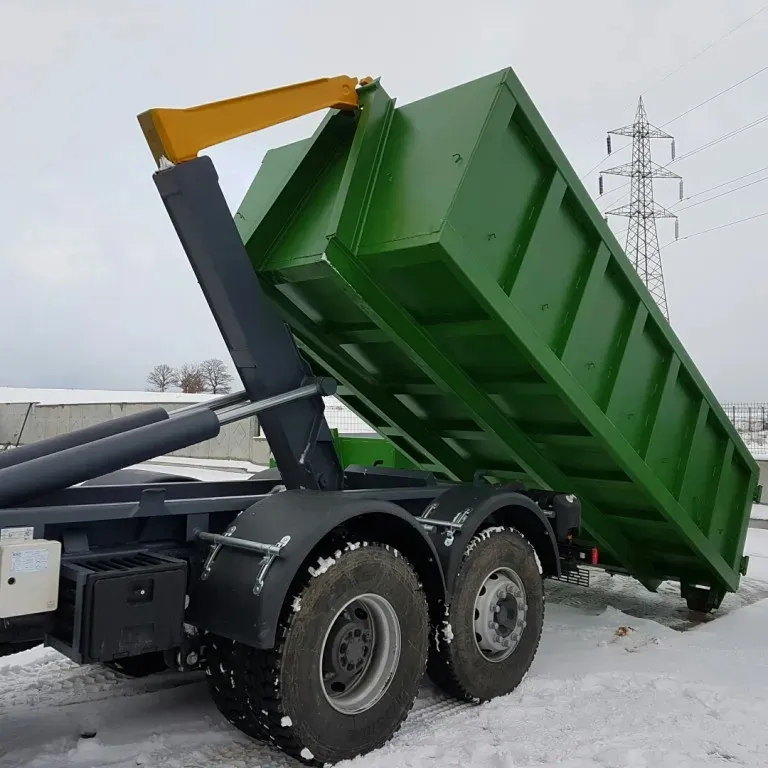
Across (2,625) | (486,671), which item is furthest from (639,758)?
(2,625)

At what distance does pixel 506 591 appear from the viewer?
439cm

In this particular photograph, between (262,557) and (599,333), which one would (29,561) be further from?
(599,333)

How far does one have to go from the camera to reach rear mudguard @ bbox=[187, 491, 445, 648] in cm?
312

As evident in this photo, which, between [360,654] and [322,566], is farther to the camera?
[360,654]

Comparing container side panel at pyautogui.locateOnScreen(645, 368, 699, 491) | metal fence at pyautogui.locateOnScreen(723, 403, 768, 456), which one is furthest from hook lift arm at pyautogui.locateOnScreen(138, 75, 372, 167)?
metal fence at pyautogui.locateOnScreen(723, 403, 768, 456)

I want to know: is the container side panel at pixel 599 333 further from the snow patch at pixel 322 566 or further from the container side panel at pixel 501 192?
the snow patch at pixel 322 566

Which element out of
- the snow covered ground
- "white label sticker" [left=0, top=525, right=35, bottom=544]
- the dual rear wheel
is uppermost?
"white label sticker" [left=0, top=525, right=35, bottom=544]

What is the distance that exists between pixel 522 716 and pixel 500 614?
1.91ft

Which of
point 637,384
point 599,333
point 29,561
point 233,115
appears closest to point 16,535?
point 29,561

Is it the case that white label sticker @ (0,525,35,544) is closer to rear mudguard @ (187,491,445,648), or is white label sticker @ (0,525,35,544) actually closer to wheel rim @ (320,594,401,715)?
rear mudguard @ (187,491,445,648)

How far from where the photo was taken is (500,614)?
14.2ft

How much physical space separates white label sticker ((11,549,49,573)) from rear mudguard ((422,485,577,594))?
2010 millimetres

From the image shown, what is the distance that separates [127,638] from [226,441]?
807 inches

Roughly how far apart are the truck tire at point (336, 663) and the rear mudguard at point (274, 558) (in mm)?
132
